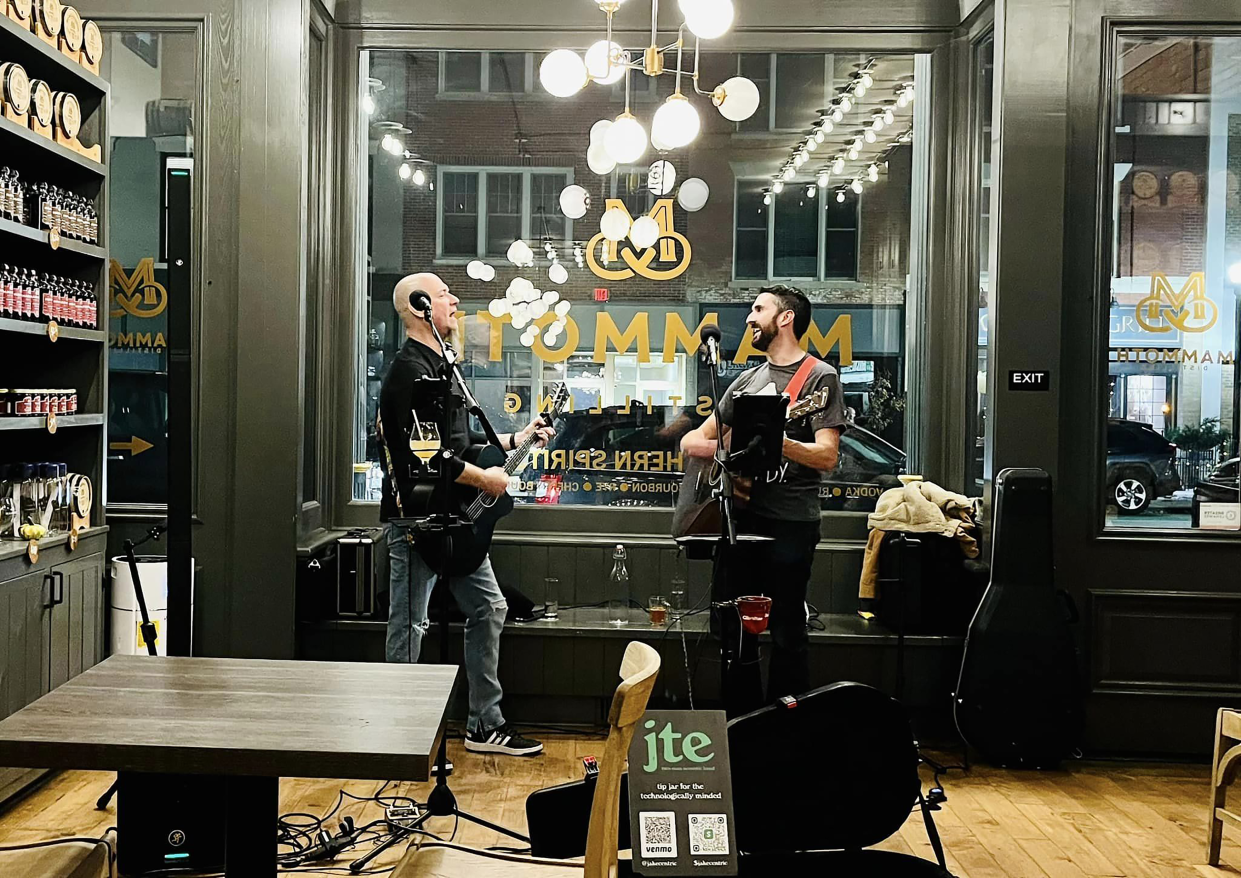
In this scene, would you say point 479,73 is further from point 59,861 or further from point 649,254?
point 59,861

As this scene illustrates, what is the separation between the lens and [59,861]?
212 centimetres

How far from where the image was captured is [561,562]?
5258mm

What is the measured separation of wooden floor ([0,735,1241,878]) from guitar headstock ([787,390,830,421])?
147 cm

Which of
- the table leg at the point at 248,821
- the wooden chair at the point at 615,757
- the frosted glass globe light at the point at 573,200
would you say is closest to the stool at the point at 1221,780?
the wooden chair at the point at 615,757

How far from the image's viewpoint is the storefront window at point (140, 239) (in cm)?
477

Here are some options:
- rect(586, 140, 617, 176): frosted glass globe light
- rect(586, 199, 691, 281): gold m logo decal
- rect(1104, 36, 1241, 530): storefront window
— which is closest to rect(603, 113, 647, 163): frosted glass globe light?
rect(586, 140, 617, 176): frosted glass globe light

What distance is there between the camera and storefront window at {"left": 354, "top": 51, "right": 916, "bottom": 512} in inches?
209

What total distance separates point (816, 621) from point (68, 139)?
3535 millimetres

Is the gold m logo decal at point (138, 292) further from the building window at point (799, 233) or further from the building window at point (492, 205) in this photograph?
the building window at point (799, 233)

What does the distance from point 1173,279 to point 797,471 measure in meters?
1.89

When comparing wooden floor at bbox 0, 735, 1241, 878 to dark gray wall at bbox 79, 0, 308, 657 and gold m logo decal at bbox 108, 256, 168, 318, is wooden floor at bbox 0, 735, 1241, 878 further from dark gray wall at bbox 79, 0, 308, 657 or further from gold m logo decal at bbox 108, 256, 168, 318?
gold m logo decal at bbox 108, 256, 168, 318

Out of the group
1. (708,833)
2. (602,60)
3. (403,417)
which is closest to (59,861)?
(708,833)

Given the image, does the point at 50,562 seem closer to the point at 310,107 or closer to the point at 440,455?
the point at 440,455

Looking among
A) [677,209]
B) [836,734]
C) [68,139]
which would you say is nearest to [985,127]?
[677,209]
